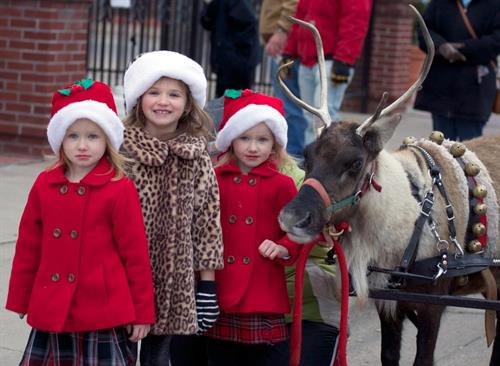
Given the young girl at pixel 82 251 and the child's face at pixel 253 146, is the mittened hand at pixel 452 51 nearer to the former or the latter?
the child's face at pixel 253 146

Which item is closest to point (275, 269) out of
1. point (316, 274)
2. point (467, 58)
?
point (316, 274)

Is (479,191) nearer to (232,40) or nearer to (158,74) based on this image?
(158,74)

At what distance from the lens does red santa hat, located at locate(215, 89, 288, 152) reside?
15.0ft

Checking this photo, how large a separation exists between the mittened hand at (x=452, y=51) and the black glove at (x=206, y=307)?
15.6 ft

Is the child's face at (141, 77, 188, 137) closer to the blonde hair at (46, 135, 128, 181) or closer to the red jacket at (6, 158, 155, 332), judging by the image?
the blonde hair at (46, 135, 128, 181)

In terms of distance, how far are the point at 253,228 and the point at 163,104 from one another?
664 mm

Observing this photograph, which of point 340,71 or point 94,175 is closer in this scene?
point 94,175

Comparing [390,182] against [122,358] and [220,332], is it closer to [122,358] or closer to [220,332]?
[220,332]

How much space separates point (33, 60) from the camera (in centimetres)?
984

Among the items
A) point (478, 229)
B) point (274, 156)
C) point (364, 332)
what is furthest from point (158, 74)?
point (364, 332)

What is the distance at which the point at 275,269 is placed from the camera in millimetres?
4594

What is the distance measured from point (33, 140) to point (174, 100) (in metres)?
5.82

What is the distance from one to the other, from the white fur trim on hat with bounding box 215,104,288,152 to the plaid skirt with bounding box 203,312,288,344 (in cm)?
77

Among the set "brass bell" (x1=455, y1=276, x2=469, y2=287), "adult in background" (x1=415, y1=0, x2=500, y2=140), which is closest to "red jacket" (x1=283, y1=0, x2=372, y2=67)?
"adult in background" (x1=415, y1=0, x2=500, y2=140)
